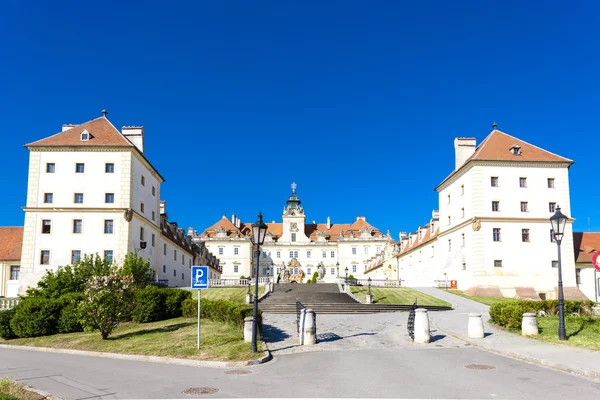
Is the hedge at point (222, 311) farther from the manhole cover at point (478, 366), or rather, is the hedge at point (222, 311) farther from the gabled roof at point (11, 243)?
the gabled roof at point (11, 243)

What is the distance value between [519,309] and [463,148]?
35.6 m

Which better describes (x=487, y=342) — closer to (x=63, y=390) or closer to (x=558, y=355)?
(x=558, y=355)

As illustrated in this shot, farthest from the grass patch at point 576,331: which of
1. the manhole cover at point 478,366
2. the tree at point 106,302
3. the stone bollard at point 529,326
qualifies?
the tree at point 106,302

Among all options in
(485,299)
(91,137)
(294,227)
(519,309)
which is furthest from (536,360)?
(294,227)

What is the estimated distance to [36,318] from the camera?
75.7 ft

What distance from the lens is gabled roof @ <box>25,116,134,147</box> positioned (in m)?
46.0

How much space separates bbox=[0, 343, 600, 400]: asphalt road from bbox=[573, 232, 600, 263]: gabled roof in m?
40.3

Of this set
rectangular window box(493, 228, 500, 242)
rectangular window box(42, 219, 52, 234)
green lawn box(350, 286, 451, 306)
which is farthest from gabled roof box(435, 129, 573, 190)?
rectangular window box(42, 219, 52, 234)

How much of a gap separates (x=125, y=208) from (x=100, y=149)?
565 cm

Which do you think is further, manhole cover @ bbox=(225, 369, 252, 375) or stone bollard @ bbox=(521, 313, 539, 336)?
stone bollard @ bbox=(521, 313, 539, 336)

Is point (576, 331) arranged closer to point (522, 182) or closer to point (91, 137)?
point (522, 182)

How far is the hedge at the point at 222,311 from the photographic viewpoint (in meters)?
21.1

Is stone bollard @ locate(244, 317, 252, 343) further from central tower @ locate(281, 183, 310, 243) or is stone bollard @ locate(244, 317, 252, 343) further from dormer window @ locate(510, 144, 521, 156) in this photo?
central tower @ locate(281, 183, 310, 243)

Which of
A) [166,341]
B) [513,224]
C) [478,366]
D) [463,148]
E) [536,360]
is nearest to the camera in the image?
[478,366]
